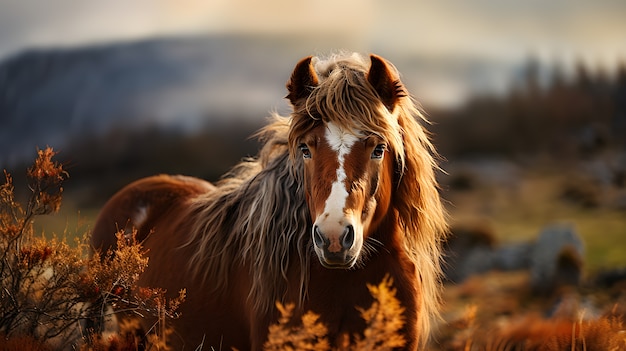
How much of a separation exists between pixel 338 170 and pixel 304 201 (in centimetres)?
64

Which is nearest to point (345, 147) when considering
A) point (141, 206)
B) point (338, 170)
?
point (338, 170)

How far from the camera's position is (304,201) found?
3.93 metres

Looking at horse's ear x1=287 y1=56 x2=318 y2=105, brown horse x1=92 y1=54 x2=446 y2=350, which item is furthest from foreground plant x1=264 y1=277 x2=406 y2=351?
horse's ear x1=287 y1=56 x2=318 y2=105

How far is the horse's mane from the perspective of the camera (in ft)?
11.9

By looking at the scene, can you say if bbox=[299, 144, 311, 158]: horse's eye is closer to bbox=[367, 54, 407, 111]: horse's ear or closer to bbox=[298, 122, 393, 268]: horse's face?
bbox=[298, 122, 393, 268]: horse's face

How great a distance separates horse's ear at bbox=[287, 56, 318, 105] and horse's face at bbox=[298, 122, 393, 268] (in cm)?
36

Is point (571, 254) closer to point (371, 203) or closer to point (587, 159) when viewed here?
point (371, 203)

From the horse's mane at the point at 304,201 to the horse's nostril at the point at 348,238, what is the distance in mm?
639

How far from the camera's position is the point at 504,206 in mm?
78812

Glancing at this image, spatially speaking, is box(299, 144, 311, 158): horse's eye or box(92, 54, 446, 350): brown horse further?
box(299, 144, 311, 158): horse's eye

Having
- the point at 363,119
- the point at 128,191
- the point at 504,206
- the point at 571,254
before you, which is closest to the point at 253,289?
the point at 363,119

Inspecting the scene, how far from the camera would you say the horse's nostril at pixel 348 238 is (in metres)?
3.08

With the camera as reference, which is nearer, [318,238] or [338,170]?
[318,238]

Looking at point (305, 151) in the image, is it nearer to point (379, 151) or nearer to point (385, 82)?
point (379, 151)
